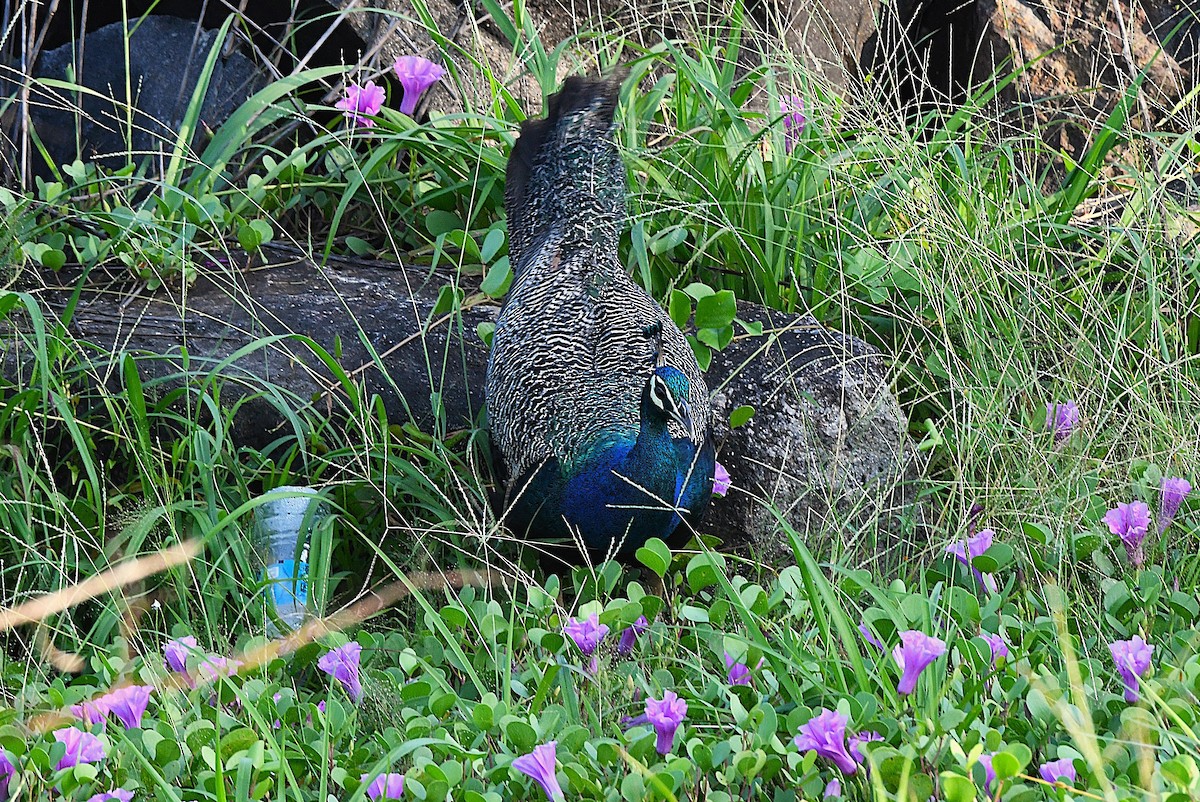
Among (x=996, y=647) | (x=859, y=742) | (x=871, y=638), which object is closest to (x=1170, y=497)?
(x=996, y=647)

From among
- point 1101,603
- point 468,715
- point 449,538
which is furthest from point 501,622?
point 1101,603

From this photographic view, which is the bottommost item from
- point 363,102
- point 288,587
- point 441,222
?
point 288,587

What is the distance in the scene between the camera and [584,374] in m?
3.02

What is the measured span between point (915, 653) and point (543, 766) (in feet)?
1.86

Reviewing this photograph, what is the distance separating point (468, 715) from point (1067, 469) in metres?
1.51

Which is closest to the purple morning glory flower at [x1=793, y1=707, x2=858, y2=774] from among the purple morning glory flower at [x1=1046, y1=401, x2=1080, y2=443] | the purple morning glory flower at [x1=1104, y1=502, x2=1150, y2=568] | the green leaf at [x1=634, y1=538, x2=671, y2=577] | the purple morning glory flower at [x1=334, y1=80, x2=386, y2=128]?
the green leaf at [x1=634, y1=538, x2=671, y2=577]

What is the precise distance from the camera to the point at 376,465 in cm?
309

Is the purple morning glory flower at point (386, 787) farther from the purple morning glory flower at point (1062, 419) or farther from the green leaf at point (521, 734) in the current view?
the purple morning glory flower at point (1062, 419)

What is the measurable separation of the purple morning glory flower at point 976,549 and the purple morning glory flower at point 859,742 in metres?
0.63

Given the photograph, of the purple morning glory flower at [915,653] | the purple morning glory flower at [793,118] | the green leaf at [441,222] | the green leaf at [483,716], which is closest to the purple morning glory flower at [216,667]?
the green leaf at [483,716]

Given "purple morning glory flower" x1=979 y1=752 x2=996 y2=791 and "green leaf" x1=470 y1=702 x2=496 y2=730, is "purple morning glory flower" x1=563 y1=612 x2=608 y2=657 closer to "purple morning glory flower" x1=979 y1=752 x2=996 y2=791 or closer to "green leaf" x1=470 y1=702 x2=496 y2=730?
"green leaf" x1=470 y1=702 x2=496 y2=730

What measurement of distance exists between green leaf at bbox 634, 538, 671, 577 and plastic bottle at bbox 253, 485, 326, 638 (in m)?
0.77

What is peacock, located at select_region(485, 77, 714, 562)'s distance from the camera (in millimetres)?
2678

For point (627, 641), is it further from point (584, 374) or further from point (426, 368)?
point (426, 368)
